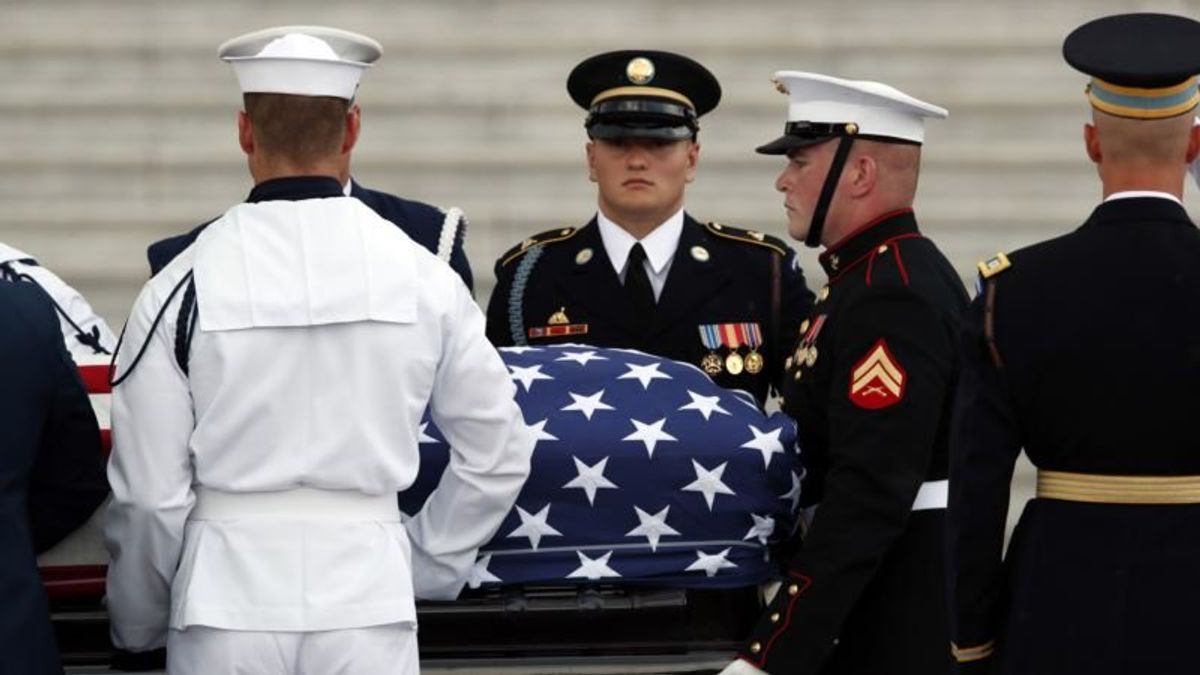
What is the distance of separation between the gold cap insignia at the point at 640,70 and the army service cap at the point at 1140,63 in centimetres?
148

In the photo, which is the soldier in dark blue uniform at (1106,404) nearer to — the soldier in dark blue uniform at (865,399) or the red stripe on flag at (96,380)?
the soldier in dark blue uniform at (865,399)

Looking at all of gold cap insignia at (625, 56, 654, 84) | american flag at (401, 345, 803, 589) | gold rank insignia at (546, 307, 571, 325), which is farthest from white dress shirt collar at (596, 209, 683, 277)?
american flag at (401, 345, 803, 589)

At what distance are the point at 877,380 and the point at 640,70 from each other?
51.6 inches

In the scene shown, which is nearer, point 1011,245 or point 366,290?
point 366,290

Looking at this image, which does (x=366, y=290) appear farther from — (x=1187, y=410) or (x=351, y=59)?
(x=1187, y=410)

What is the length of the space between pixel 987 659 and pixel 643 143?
1.57 m

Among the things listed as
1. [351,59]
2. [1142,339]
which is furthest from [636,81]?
[1142,339]

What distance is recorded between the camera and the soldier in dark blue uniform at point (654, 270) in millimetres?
5012

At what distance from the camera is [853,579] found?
413cm

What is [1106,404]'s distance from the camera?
3.73 meters

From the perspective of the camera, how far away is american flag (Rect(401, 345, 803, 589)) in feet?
13.5

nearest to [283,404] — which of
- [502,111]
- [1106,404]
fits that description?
[1106,404]

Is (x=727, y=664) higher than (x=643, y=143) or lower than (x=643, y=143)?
A: lower

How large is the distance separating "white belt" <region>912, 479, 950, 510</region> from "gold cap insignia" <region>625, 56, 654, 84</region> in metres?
1.31
